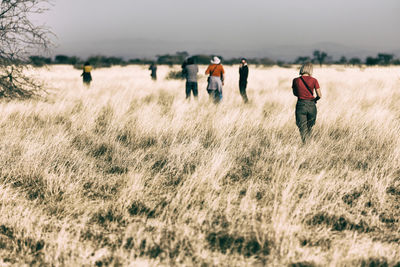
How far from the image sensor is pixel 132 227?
9.48ft

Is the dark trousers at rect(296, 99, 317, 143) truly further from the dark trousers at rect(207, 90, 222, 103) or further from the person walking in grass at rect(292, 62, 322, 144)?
the dark trousers at rect(207, 90, 222, 103)

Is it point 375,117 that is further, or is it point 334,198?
point 375,117

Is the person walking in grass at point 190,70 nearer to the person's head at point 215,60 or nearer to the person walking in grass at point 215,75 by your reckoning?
the person walking in grass at point 215,75

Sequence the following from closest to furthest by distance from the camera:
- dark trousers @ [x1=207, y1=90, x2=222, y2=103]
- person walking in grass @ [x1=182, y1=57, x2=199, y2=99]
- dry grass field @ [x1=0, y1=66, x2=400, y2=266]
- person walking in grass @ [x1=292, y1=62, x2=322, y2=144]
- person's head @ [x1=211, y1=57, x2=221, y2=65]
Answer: dry grass field @ [x1=0, y1=66, x2=400, y2=266] → person walking in grass @ [x1=292, y1=62, x2=322, y2=144] → person's head @ [x1=211, y1=57, x2=221, y2=65] → dark trousers @ [x1=207, y1=90, x2=222, y2=103] → person walking in grass @ [x1=182, y1=57, x2=199, y2=99]

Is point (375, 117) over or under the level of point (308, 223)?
over

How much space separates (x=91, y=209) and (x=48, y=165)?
124cm

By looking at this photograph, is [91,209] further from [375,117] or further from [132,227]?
[375,117]

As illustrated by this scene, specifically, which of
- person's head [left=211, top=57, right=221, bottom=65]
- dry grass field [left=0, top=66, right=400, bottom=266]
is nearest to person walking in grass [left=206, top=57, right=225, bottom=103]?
person's head [left=211, top=57, right=221, bottom=65]

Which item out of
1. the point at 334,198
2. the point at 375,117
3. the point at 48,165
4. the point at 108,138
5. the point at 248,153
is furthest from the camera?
the point at 375,117

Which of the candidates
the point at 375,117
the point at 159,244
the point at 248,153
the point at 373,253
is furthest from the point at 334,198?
the point at 375,117

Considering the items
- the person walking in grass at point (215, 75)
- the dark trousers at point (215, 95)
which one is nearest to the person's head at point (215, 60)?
the person walking in grass at point (215, 75)

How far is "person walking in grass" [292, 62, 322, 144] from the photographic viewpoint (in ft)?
17.4

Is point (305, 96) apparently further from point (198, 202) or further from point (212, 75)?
point (212, 75)

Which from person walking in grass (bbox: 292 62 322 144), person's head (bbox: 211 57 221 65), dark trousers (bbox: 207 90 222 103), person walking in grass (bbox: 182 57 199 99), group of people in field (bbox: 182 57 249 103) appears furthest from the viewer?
person walking in grass (bbox: 182 57 199 99)
